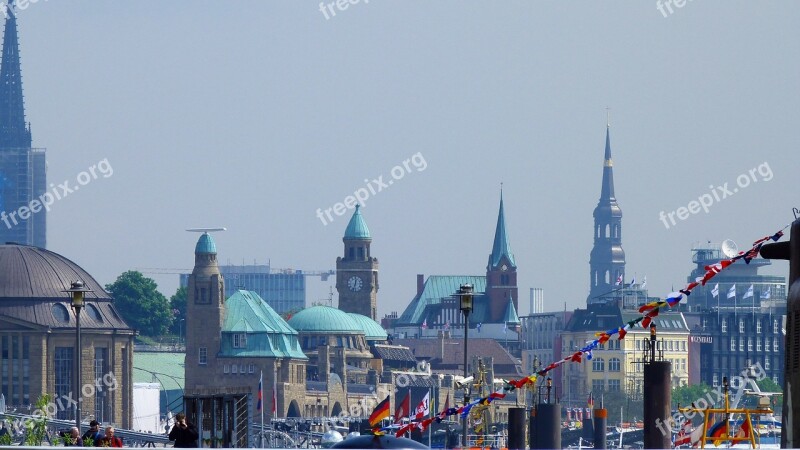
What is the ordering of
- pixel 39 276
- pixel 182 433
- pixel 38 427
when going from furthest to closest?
pixel 39 276, pixel 38 427, pixel 182 433

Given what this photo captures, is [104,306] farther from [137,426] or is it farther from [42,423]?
[42,423]

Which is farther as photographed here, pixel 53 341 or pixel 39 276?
pixel 53 341

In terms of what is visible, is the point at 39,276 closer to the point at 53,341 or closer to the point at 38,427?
the point at 53,341

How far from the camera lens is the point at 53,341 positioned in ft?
622

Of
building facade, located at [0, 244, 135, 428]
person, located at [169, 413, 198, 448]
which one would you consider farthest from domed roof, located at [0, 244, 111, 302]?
person, located at [169, 413, 198, 448]

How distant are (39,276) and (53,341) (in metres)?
5.52

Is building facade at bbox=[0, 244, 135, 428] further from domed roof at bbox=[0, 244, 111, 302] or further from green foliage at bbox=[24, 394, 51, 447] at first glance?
green foliage at bbox=[24, 394, 51, 447]

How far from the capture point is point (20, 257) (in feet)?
628

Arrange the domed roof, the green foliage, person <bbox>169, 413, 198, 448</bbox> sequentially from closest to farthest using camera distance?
person <bbox>169, 413, 198, 448</bbox> → the green foliage → the domed roof

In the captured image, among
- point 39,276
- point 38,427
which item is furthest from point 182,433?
point 39,276

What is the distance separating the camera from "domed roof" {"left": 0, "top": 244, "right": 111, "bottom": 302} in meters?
189

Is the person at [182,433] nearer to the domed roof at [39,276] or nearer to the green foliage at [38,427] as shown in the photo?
the green foliage at [38,427]

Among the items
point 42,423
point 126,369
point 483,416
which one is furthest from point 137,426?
point 42,423

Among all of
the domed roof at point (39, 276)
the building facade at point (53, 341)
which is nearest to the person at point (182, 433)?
the building facade at point (53, 341)
